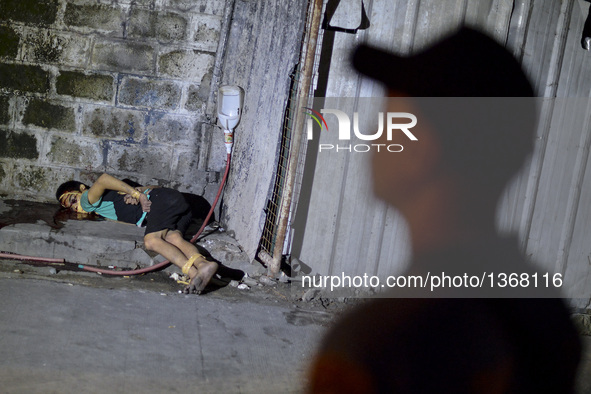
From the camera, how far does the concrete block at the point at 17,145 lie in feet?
18.7

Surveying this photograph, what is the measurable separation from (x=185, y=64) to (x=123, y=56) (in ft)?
1.96

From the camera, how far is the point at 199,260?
451 centimetres

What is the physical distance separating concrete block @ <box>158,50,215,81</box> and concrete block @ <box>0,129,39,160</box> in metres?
1.45

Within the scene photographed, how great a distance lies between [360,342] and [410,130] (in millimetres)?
1771

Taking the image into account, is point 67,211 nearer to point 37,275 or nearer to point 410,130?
point 37,275

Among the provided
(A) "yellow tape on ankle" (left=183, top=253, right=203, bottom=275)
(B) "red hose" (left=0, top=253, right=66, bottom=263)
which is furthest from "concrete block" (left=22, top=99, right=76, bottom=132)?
(A) "yellow tape on ankle" (left=183, top=253, right=203, bottom=275)

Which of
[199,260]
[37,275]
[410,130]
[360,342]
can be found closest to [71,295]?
[37,275]

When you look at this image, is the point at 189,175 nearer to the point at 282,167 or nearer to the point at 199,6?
the point at 282,167

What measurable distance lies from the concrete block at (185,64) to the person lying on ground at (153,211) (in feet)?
4.20

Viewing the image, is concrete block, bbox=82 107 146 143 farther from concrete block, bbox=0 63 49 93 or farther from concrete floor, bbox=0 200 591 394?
concrete floor, bbox=0 200 591 394

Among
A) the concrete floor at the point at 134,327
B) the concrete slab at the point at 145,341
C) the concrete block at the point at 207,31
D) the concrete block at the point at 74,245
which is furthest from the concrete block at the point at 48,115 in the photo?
the concrete slab at the point at 145,341

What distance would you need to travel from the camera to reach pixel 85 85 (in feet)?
18.6

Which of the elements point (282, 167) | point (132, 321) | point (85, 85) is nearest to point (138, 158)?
point (85, 85)

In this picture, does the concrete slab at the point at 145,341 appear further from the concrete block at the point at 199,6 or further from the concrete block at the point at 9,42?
the concrete block at the point at 199,6
